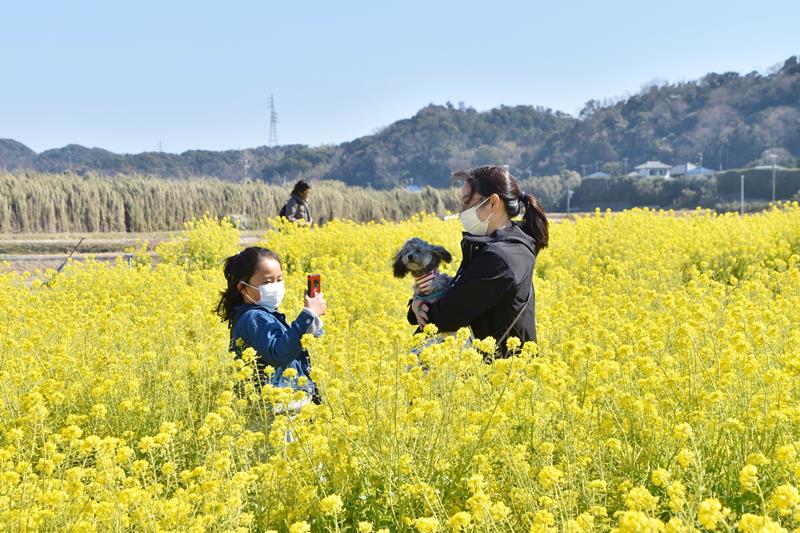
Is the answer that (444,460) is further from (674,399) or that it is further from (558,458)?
(674,399)

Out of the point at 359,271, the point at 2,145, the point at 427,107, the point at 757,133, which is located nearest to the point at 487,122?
the point at 427,107

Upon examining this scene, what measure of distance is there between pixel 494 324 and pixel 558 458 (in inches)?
26.5

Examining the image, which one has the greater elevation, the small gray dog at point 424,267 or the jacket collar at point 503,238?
the jacket collar at point 503,238

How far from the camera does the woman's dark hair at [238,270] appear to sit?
12.8 feet

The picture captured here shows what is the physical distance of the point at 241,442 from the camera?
9.49 ft

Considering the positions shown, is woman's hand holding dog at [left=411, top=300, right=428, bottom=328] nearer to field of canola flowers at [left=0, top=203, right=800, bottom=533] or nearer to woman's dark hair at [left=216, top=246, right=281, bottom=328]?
field of canola flowers at [left=0, top=203, right=800, bottom=533]

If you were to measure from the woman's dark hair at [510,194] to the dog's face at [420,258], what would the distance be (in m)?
0.37

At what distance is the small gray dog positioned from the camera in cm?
371

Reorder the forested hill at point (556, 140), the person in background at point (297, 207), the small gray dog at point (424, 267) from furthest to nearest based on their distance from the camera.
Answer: the forested hill at point (556, 140) → the person in background at point (297, 207) → the small gray dog at point (424, 267)

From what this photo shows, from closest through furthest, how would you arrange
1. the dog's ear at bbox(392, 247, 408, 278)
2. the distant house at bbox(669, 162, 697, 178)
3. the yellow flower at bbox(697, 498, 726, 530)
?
the yellow flower at bbox(697, 498, 726, 530)
the dog's ear at bbox(392, 247, 408, 278)
the distant house at bbox(669, 162, 697, 178)

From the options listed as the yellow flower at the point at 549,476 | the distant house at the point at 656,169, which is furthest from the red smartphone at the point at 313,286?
the distant house at the point at 656,169

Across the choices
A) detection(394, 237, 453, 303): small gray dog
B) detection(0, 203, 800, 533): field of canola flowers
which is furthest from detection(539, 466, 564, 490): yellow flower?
detection(394, 237, 453, 303): small gray dog

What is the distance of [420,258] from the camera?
3785 millimetres

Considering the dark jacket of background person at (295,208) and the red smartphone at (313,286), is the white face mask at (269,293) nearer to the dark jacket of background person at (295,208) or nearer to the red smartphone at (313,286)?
the red smartphone at (313,286)
